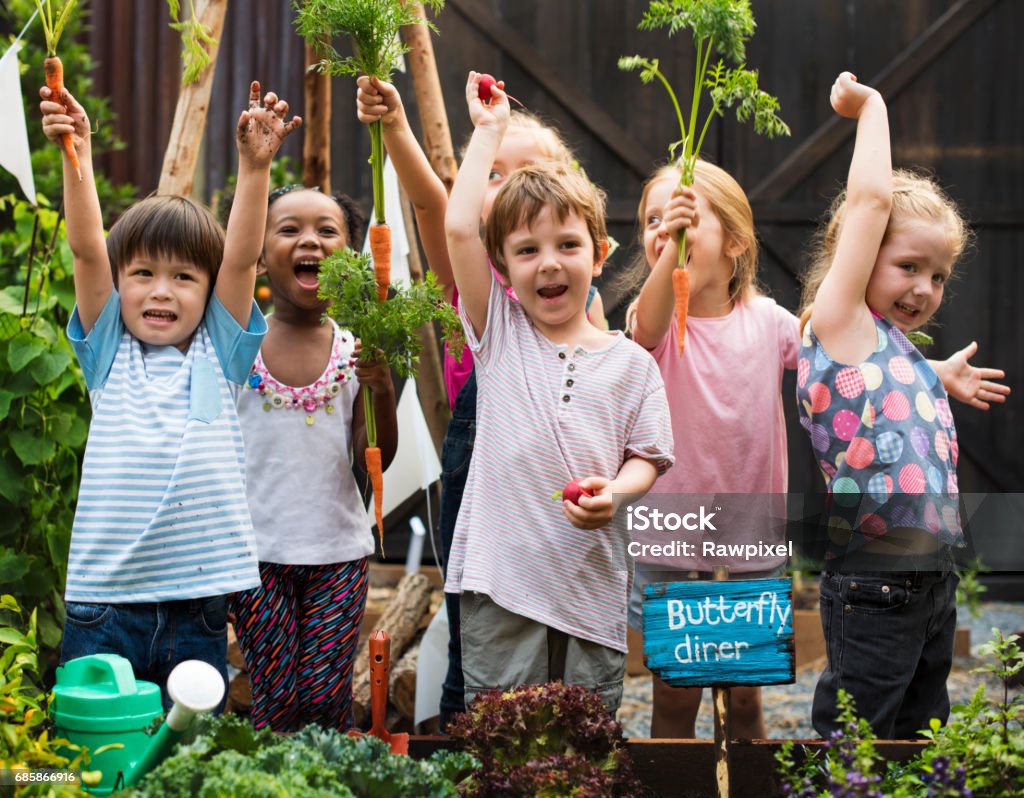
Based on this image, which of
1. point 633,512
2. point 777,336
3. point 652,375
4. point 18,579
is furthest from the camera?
point 18,579

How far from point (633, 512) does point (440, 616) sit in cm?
112

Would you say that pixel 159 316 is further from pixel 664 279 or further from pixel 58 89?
pixel 664 279

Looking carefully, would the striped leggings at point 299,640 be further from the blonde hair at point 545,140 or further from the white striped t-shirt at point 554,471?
the blonde hair at point 545,140

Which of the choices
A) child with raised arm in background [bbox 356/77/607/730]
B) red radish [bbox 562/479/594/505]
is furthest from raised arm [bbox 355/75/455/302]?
red radish [bbox 562/479/594/505]

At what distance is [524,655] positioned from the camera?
7.89 ft

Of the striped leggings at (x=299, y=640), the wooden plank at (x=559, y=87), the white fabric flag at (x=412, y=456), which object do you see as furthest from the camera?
the wooden plank at (x=559, y=87)

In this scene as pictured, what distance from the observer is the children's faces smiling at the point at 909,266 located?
262 cm

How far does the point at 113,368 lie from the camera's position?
8.16ft

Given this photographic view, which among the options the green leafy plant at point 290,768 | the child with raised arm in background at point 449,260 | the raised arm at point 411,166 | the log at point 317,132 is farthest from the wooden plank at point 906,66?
the green leafy plant at point 290,768

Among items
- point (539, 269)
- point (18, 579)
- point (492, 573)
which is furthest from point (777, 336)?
point (18, 579)

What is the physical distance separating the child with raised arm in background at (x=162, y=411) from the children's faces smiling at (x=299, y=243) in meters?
0.33

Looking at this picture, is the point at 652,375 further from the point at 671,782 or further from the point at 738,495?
the point at 671,782

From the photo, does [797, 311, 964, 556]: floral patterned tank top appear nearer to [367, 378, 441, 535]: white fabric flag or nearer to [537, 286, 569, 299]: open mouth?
[537, 286, 569, 299]: open mouth

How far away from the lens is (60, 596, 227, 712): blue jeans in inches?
93.5
